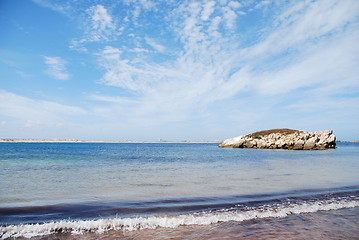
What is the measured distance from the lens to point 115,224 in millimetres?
6934

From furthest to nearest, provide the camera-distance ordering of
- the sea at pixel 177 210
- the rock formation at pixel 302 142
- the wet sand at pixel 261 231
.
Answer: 1. the rock formation at pixel 302 142
2. the sea at pixel 177 210
3. the wet sand at pixel 261 231

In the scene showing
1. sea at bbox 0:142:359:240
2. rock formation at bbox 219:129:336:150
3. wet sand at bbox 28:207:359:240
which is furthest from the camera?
rock formation at bbox 219:129:336:150

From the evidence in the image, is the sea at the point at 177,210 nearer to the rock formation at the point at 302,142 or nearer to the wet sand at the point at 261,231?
the wet sand at the point at 261,231

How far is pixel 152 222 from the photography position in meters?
7.17

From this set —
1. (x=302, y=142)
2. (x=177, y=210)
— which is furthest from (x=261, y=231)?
(x=302, y=142)

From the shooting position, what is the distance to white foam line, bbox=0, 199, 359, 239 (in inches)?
253

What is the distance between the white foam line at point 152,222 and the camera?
6.44 m

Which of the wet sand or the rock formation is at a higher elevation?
the rock formation

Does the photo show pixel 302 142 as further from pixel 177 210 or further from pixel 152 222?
pixel 152 222

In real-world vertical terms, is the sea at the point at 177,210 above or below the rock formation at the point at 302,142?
below

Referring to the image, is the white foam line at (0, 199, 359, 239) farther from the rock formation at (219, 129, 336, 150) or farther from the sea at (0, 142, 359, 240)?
the rock formation at (219, 129, 336, 150)

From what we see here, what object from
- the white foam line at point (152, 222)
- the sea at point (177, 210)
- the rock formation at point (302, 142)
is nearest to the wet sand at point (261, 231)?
the sea at point (177, 210)

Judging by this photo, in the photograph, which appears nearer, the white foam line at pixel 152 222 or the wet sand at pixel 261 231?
the wet sand at pixel 261 231

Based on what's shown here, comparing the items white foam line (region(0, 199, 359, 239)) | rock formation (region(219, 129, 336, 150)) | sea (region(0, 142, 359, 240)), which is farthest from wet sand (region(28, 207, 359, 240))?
rock formation (region(219, 129, 336, 150))
